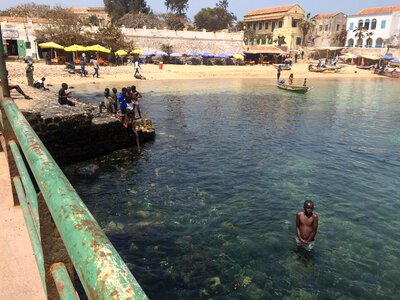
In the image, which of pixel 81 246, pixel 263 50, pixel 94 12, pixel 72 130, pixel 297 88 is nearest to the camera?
pixel 81 246

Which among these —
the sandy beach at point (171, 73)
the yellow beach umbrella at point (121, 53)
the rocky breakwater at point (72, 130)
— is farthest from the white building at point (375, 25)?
the rocky breakwater at point (72, 130)

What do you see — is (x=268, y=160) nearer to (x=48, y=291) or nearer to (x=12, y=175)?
(x=12, y=175)

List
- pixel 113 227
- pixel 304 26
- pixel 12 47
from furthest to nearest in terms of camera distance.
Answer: pixel 304 26
pixel 12 47
pixel 113 227

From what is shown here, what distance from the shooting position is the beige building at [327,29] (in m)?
82.6

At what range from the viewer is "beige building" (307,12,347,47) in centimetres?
8262

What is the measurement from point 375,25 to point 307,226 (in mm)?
83698

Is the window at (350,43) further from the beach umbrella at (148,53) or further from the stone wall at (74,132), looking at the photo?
the stone wall at (74,132)

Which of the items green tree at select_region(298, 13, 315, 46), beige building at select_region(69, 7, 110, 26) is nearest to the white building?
green tree at select_region(298, 13, 315, 46)

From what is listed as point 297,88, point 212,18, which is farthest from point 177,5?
point 297,88

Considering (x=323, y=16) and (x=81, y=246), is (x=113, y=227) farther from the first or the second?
(x=323, y=16)

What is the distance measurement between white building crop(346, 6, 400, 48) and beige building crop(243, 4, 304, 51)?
1327 centimetres

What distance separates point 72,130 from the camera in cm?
1408

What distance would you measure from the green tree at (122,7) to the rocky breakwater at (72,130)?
66.0 m

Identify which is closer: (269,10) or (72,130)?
(72,130)
